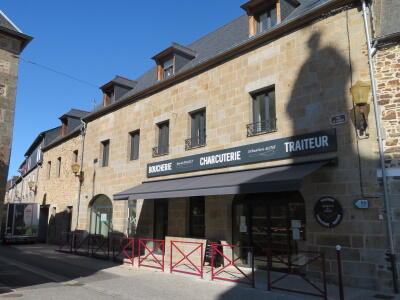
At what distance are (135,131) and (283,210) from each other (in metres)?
7.43

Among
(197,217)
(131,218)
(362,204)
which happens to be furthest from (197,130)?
(362,204)

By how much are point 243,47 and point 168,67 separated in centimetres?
418

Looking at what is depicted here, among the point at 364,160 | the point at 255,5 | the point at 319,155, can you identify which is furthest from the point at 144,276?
the point at 255,5

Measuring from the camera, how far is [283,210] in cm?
894

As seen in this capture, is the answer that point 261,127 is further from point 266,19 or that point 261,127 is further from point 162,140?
point 162,140

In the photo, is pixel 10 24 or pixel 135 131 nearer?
pixel 10 24

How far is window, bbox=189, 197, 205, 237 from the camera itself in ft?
36.3

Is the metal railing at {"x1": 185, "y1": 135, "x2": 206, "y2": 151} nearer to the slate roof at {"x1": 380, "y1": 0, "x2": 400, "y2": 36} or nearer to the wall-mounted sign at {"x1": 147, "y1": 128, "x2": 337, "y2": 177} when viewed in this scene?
the wall-mounted sign at {"x1": 147, "y1": 128, "x2": 337, "y2": 177}

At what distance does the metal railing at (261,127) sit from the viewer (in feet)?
31.0

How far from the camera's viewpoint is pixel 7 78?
8.95 metres

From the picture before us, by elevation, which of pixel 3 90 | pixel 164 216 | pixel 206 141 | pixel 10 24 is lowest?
pixel 164 216

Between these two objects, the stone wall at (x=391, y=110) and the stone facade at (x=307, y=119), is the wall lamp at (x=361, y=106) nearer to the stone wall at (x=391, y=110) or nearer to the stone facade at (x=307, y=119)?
the stone facade at (x=307, y=119)

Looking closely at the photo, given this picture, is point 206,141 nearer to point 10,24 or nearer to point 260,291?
point 260,291

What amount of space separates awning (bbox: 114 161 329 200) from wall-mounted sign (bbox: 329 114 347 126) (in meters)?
0.95
